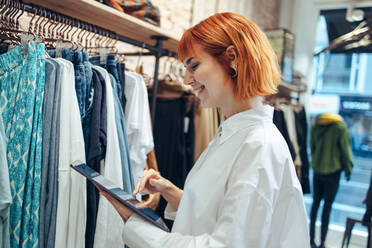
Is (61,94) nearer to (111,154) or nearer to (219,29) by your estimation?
(111,154)

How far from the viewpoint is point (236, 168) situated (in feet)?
2.69

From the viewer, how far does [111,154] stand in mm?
1360

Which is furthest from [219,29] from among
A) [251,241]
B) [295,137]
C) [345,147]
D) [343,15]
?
[343,15]

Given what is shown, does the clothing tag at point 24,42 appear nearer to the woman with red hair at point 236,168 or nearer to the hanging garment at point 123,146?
the hanging garment at point 123,146

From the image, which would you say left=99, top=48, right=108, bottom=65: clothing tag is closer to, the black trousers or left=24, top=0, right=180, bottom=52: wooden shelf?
left=24, top=0, right=180, bottom=52: wooden shelf

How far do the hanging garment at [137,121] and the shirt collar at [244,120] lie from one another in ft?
2.57

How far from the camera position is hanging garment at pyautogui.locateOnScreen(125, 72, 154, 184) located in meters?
1.65

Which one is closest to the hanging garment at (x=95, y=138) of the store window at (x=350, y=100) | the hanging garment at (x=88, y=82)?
the hanging garment at (x=88, y=82)

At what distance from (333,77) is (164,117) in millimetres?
3193

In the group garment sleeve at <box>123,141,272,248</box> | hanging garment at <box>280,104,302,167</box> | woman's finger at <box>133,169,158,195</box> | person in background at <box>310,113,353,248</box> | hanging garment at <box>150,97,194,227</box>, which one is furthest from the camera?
person in background at <box>310,113,353,248</box>

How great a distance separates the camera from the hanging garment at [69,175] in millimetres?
1188

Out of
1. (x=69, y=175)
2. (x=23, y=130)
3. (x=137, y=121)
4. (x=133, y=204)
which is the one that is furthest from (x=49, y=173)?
(x=137, y=121)

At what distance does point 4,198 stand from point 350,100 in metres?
4.41

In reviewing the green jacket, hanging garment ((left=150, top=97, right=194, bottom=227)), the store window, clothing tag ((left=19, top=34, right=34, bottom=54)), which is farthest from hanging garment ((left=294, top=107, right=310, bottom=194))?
clothing tag ((left=19, top=34, right=34, bottom=54))
